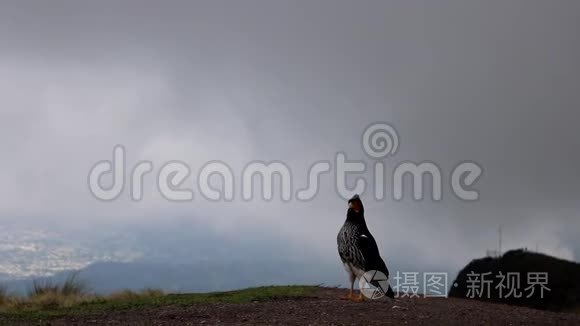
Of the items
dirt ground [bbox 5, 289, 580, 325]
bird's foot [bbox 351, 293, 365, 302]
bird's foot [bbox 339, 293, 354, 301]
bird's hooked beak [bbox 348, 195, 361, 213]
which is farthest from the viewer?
bird's foot [bbox 339, 293, 354, 301]

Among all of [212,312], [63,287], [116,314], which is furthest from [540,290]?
[63,287]

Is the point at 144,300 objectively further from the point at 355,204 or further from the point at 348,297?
the point at 355,204

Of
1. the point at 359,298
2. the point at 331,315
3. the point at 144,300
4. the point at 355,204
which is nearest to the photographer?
the point at 331,315

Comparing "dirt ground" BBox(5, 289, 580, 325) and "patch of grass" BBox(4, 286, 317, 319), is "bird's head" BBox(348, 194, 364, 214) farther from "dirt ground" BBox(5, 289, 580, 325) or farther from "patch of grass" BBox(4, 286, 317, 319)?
"patch of grass" BBox(4, 286, 317, 319)

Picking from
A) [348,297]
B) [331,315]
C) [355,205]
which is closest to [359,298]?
[348,297]

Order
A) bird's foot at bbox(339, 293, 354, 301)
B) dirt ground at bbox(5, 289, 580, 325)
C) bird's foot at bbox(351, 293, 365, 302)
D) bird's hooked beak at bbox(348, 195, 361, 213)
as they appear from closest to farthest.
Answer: dirt ground at bbox(5, 289, 580, 325) < bird's hooked beak at bbox(348, 195, 361, 213) < bird's foot at bbox(351, 293, 365, 302) < bird's foot at bbox(339, 293, 354, 301)

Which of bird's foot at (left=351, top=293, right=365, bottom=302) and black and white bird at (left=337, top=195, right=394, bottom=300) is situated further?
bird's foot at (left=351, top=293, right=365, bottom=302)

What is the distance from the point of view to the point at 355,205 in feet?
47.5

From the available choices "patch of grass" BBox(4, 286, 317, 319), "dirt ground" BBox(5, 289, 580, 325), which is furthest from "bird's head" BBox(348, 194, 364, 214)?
"patch of grass" BBox(4, 286, 317, 319)

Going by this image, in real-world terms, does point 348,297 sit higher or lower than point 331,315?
higher

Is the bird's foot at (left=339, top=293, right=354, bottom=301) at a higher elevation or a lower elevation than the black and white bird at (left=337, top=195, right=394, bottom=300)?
lower

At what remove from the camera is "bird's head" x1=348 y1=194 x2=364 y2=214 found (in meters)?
14.5

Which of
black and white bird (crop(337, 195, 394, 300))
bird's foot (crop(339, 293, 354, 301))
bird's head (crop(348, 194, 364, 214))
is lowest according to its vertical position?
bird's foot (crop(339, 293, 354, 301))

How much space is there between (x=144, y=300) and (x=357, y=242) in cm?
587
